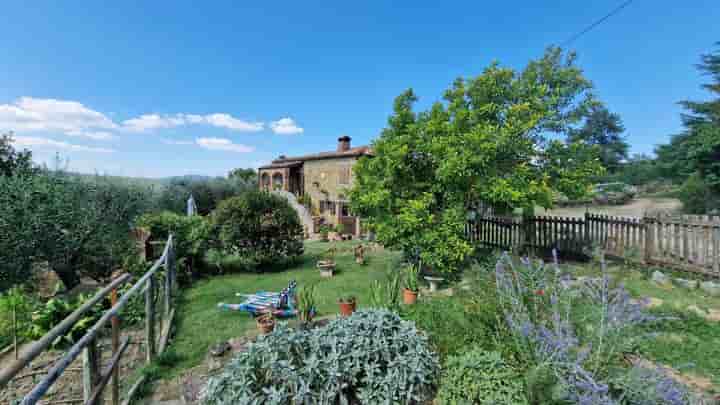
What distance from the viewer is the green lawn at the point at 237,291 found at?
163 inches

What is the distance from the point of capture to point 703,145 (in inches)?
584

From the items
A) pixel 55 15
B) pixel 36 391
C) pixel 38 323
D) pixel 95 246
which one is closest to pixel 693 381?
pixel 36 391

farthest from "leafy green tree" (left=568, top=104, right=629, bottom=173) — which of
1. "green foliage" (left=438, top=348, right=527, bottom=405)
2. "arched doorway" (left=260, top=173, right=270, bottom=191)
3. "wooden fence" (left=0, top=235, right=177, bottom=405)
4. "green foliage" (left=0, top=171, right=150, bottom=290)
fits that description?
"green foliage" (left=0, top=171, right=150, bottom=290)

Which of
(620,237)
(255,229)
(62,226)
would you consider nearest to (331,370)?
(255,229)

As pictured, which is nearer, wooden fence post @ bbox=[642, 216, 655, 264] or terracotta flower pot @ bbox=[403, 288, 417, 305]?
terracotta flower pot @ bbox=[403, 288, 417, 305]

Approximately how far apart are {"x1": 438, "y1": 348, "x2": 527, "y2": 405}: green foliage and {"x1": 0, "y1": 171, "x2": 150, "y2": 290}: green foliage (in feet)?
25.3

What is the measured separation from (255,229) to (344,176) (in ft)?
28.3

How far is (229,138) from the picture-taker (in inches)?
1453

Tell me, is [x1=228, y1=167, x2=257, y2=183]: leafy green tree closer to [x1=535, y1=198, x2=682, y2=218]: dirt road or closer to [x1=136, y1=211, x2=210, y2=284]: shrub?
[x1=136, y1=211, x2=210, y2=284]: shrub

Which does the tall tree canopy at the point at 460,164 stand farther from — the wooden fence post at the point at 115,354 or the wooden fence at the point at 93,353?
the wooden fence post at the point at 115,354

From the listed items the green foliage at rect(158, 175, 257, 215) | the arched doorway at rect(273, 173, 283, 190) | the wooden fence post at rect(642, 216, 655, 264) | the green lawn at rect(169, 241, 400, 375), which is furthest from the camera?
the arched doorway at rect(273, 173, 283, 190)

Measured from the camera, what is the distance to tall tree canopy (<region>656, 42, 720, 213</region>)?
15.0 metres

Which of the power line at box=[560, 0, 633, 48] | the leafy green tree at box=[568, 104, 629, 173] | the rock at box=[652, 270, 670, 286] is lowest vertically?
the rock at box=[652, 270, 670, 286]

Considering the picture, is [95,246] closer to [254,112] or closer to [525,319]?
[525,319]
